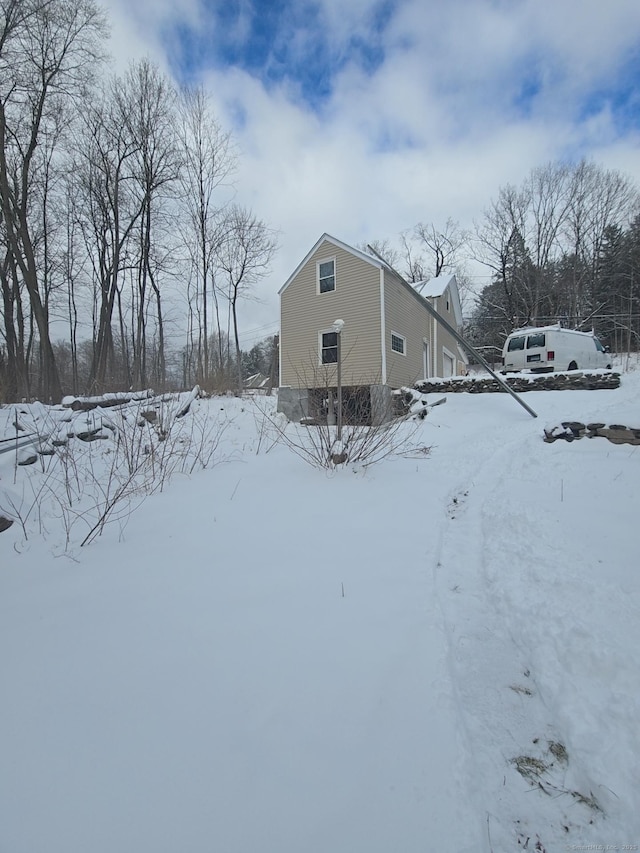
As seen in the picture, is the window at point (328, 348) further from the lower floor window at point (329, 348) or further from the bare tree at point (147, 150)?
the bare tree at point (147, 150)

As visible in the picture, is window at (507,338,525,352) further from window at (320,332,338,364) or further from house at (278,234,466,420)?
window at (320,332,338,364)

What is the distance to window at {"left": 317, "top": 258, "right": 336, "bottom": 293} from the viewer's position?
12.5 metres

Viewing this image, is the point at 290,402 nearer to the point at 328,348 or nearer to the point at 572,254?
the point at 328,348

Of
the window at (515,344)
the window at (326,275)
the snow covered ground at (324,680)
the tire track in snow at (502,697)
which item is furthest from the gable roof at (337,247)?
the tire track in snow at (502,697)

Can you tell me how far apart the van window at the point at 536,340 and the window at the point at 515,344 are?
26cm

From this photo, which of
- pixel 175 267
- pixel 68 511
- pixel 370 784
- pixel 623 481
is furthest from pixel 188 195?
pixel 370 784

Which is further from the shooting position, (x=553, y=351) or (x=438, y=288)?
(x=438, y=288)

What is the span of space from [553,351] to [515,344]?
1367 mm

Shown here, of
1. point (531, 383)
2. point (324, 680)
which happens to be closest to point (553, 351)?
point (531, 383)

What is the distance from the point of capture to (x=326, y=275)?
12.7 meters

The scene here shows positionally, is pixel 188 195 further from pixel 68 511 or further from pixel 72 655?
pixel 72 655

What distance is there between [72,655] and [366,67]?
1039 centimetres

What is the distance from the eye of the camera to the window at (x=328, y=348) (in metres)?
12.2

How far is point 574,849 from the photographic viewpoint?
101 centimetres
